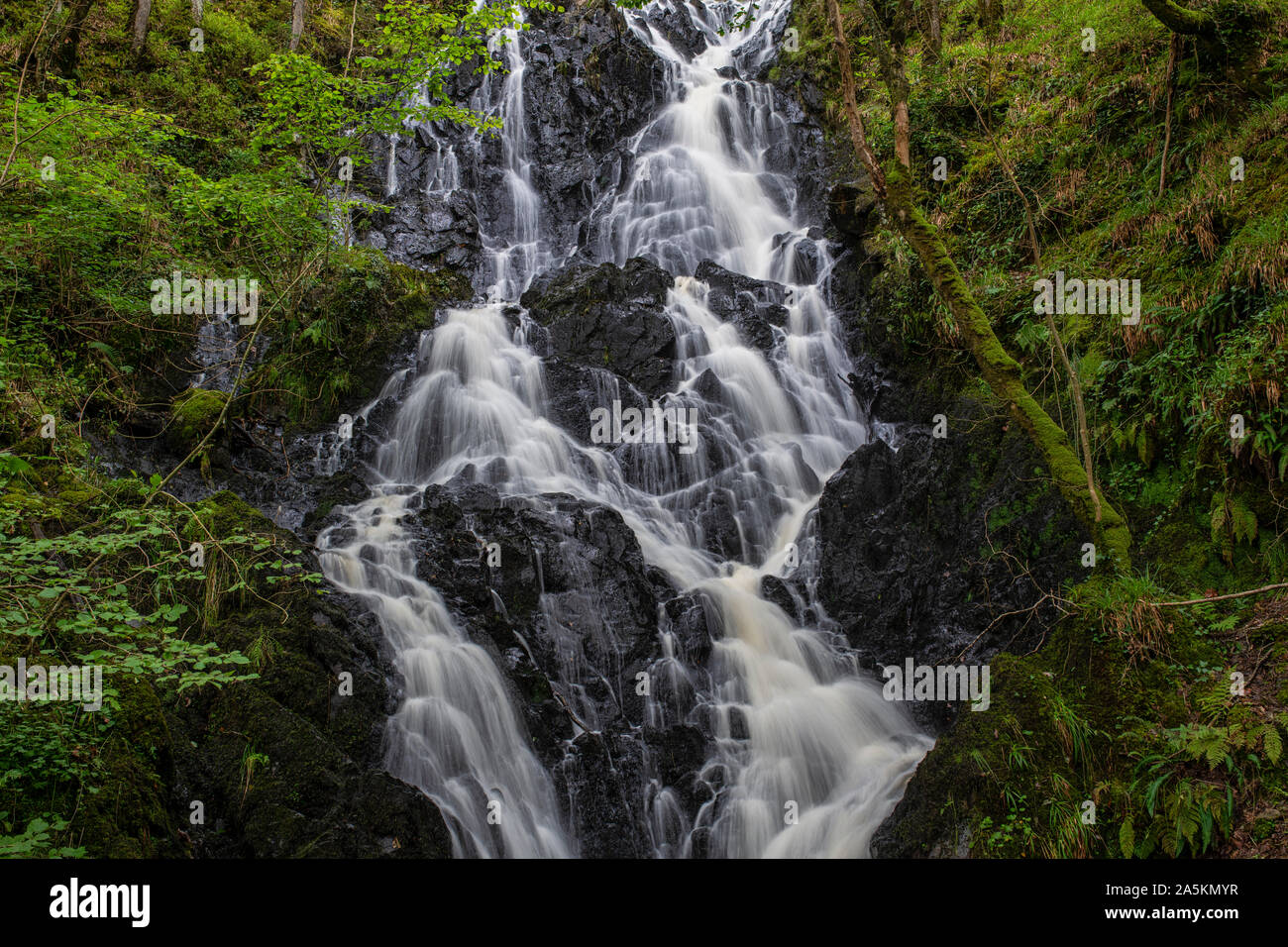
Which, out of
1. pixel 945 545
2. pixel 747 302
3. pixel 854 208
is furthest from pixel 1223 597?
pixel 854 208

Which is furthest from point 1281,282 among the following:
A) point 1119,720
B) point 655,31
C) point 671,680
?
point 655,31

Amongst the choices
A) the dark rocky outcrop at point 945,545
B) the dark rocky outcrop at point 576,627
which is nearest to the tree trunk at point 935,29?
the dark rocky outcrop at point 945,545

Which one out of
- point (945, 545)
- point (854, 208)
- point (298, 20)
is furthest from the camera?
point (298, 20)

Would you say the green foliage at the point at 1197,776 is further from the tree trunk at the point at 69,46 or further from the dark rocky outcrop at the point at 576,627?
the tree trunk at the point at 69,46

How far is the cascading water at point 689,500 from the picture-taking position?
7.68 metres

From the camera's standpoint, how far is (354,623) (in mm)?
8133

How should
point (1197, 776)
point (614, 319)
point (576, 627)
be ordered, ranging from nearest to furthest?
point (1197, 776), point (576, 627), point (614, 319)

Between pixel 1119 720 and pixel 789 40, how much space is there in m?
22.9

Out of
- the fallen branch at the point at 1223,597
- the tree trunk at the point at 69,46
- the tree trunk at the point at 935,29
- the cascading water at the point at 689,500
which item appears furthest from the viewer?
the tree trunk at the point at 935,29

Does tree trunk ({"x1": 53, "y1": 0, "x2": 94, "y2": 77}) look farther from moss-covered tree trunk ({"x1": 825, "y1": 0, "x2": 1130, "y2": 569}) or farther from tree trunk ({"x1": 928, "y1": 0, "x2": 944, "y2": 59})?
tree trunk ({"x1": 928, "y1": 0, "x2": 944, "y2": 59})

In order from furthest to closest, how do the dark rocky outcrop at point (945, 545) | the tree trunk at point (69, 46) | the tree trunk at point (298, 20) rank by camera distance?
1. the tree trunk at point (298, 20)
2. the tree trunk at point (69, 46)
3. the dark rocky outcrop at point (945, 545)

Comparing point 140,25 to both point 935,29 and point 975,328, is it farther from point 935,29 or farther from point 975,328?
point 975,328

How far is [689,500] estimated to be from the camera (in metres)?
11.8

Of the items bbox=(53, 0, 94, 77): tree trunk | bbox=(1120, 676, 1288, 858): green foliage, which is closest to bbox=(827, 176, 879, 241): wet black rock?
bbox=(1120, 676, 1288, 858): green foliage
